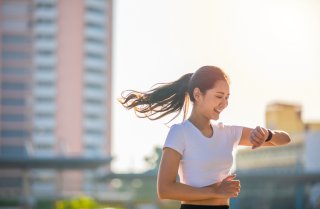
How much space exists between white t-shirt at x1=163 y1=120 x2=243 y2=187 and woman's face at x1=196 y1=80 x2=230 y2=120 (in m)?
0.11

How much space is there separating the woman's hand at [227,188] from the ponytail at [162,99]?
0.54 metres

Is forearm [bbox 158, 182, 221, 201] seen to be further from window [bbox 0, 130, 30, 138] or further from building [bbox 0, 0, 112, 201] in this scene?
window [bbox 0, 130, 30, 138]

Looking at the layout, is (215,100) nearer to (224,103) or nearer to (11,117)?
(224,103)

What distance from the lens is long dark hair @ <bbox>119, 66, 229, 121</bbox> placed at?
13.1 feet

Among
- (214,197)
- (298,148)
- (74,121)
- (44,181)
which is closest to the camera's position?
(214,197)

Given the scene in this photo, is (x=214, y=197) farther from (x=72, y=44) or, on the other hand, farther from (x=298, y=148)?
(x=72, y=44)

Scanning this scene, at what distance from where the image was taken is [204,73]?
3900 mm

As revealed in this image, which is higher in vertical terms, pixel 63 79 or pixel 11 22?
pixel 11 22

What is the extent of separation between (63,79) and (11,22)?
9.90 metres

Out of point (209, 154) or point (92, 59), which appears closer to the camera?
point (209, 154)

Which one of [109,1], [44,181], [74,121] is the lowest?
[44,181]

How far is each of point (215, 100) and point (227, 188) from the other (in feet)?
1.39

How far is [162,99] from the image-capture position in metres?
4.30

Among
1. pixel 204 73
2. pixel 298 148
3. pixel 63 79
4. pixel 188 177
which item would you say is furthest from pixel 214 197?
pixel 63 79
